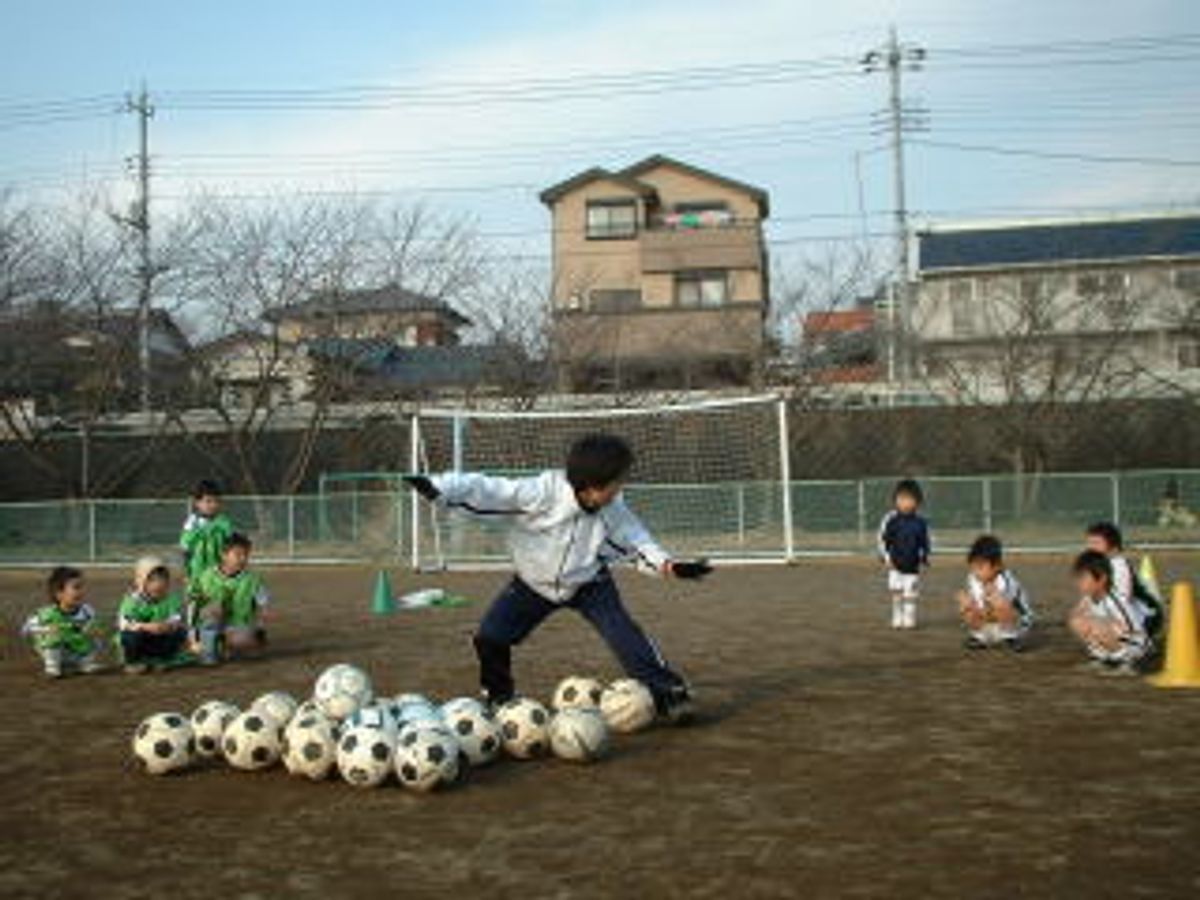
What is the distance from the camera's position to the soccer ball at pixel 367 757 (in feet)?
18.5

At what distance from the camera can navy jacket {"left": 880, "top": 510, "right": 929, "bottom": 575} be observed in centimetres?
1118

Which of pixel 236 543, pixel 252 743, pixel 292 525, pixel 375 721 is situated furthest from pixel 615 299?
pixel 375 721

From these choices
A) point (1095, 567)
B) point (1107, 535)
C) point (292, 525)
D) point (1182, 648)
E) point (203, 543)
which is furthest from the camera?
point (292, 525)

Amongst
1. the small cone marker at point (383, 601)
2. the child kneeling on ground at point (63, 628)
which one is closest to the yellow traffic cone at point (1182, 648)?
the child kneeling on ground at point (63, 628)

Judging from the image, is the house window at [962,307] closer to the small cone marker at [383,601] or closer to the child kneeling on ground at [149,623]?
the small cone marker at [383,601]

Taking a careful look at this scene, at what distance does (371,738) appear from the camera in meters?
5.69

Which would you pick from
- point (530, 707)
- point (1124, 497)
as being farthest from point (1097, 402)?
point (530, 707)

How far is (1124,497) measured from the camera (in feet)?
70.9

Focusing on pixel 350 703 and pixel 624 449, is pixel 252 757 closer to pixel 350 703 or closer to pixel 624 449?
pixel 350 703

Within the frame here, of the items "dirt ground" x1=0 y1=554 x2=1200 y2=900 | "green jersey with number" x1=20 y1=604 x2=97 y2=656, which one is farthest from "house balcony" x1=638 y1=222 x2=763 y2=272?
"green jersey with number" x1=20 y1=604 x2=97 y2=656

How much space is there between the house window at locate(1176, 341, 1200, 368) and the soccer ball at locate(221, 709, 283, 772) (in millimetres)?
31621

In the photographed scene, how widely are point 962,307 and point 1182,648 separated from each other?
1183 inches

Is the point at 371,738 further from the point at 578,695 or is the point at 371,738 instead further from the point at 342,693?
the point at 578,695

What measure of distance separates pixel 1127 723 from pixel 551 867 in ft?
12.1
